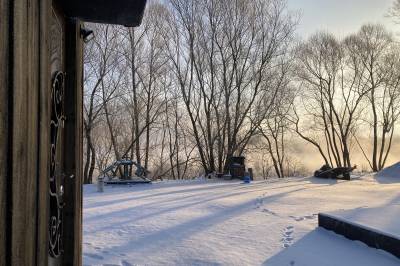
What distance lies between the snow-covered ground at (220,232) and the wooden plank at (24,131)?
3.58m

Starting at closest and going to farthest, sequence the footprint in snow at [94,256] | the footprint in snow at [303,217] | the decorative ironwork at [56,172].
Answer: the decorative ironwork at [56,172]
the footprint in snow at [94,256]
the footprint in snow at [303,217]

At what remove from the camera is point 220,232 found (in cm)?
605

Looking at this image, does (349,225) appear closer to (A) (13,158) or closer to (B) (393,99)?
(A) (13,158)

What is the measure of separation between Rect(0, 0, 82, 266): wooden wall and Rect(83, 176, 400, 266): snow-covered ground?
3497mm

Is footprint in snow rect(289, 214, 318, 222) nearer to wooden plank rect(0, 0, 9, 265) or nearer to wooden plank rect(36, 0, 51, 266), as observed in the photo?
wooden plank rect(36, 0, 51, 266)

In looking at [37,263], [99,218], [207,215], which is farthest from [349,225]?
[37,263]

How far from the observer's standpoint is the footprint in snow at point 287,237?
542cm

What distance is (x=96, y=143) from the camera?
25281 mm

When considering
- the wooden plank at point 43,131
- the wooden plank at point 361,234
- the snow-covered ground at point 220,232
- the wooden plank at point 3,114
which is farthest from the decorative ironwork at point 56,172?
the wooden plank at point 361,234

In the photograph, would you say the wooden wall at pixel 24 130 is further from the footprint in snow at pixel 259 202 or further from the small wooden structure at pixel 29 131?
the footprint in snow at pixel 259 202

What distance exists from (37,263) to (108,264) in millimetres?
3396

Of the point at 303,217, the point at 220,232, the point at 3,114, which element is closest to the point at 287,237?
the point at 220,232

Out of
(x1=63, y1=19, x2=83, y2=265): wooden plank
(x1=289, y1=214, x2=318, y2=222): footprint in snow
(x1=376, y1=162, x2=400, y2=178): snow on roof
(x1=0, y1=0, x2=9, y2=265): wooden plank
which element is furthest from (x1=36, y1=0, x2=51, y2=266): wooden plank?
(x1=376, y1=162, x2=400, y2=178): snow on roof

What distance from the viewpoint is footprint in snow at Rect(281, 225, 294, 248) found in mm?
5420
